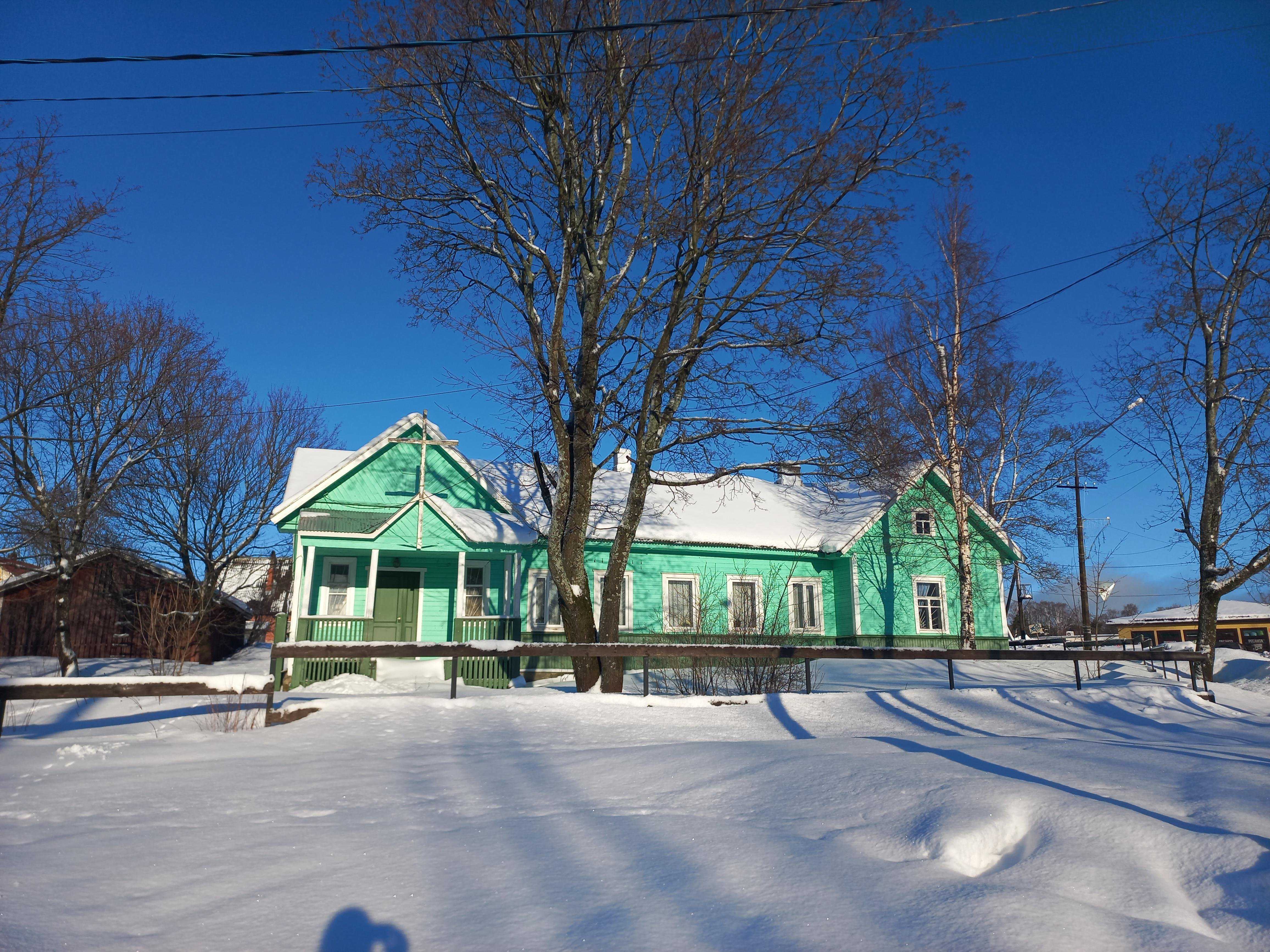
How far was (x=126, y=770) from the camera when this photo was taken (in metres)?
6.46

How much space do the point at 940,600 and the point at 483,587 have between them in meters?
13.7

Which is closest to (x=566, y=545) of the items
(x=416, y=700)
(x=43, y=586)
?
(x=416, y=700)

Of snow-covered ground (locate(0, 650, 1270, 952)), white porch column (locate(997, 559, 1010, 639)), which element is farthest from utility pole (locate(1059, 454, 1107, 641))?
snow-covered ground (locate(0, 650, 1270, 952))

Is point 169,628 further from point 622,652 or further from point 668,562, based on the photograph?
point 622,652

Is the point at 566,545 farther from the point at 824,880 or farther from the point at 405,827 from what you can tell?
the point at 824,880

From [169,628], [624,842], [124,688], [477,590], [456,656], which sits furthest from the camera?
[169,628]

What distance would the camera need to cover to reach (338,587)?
19.4 metres

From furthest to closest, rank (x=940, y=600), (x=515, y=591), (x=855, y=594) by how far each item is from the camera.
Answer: (x=940, y=600), (x=855, y=594), (x=515, y=591)

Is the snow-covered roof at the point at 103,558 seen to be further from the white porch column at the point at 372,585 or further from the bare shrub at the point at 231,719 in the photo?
the bare shrub at the point at 231,719

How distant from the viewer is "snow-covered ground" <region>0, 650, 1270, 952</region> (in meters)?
3.40

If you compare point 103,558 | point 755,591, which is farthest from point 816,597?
point 103,558

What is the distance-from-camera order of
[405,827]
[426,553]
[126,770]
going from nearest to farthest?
[405,827]
[126,770]
[426,553]

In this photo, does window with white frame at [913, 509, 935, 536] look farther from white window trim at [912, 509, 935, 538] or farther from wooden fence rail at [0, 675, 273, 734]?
wooden fence rail at [0, 675, 273, 734]

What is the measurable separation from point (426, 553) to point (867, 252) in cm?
1121
